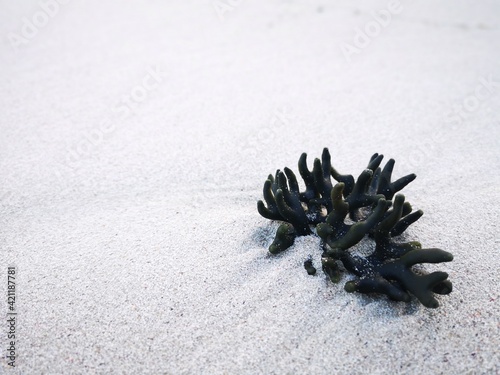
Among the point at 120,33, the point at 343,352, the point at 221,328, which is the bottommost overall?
the point at 343,352

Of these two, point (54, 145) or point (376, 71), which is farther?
point (376, 71)

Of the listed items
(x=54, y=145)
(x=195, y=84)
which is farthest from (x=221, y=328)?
(x=195, y=84)

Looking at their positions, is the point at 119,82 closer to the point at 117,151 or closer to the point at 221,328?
the point at 117,151

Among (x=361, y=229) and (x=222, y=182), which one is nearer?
(x=361, y=229)

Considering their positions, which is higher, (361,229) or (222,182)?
(222,182)
